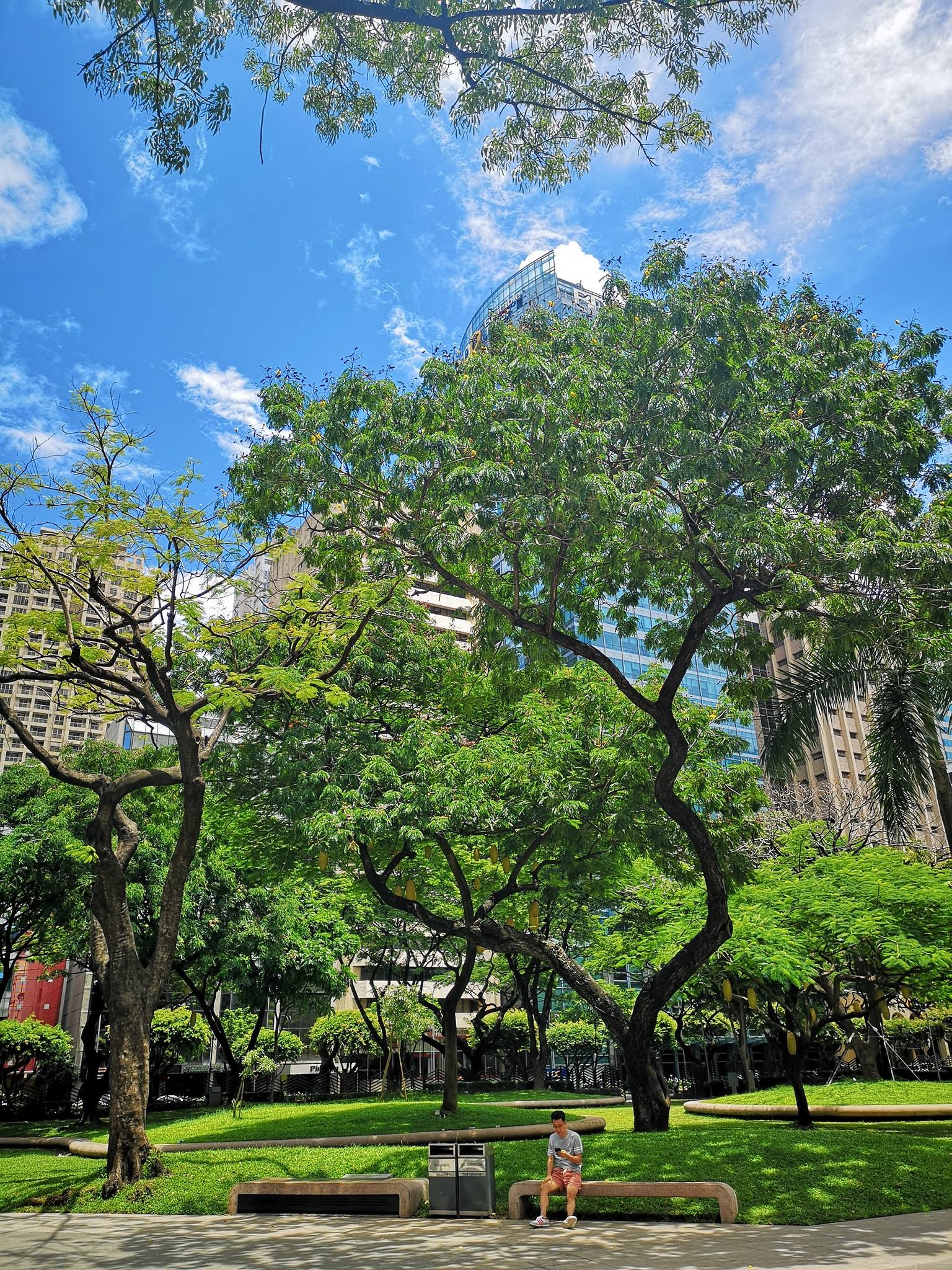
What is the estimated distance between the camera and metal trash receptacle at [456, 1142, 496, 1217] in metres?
10.6

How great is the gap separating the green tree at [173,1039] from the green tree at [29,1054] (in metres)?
3.31

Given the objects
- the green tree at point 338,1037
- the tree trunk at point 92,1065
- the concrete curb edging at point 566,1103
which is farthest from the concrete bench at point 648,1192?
the green tree at point 338,1037

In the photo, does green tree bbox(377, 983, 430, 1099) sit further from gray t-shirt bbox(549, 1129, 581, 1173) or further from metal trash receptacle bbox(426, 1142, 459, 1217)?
gray t-shirt bbox(549, 1129, 581, 1173)

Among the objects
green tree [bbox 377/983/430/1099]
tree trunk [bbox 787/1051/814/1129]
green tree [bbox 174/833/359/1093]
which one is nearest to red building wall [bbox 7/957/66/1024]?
green tree [bbox 174/833/359/1093]

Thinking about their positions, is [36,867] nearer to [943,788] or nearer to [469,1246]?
[469,1246]

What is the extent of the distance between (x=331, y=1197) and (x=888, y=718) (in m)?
11.7

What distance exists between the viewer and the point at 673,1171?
1091 centimetres

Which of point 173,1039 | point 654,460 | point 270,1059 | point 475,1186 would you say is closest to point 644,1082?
point 475,1186

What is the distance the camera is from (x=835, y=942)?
15578 mm

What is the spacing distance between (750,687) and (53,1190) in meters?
12.1

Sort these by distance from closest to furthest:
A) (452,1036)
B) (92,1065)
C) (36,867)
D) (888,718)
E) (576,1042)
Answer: (888,718), (452,1036), (36,867), (92,1065), (576,1042)

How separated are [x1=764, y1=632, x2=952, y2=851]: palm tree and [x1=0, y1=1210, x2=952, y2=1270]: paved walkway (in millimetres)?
8144

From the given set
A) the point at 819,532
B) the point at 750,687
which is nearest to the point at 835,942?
the point at 750,687

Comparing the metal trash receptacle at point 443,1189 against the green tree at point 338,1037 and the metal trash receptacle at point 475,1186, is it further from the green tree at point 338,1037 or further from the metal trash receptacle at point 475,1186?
the green tree at point 338,1037
